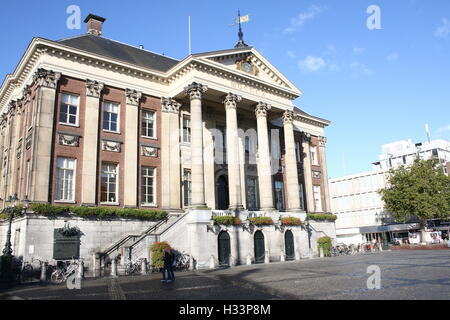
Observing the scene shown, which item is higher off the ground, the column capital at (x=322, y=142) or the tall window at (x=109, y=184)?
the column capital at (x=322, y=142)

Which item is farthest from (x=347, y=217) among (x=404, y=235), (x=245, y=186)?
(x=245, y=186)

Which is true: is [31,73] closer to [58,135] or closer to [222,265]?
[58,135]

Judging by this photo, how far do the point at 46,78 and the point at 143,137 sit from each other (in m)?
7.67

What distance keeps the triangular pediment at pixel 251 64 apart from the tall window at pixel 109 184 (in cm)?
1021

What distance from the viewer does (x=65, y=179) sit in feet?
82.2

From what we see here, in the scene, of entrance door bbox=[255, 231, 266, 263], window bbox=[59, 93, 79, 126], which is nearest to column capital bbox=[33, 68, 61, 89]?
window bbox=[59, 93, 79, 126]

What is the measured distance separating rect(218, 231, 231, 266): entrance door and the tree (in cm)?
2865

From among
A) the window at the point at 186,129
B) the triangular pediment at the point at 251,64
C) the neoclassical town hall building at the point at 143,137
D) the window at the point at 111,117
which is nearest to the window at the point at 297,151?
the neoclassical town hall building at the point at 143,137

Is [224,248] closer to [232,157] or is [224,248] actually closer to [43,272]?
[232,157]

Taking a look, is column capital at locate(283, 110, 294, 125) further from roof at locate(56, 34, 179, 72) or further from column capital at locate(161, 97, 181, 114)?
roof at locate(56, 34, 179, 72)

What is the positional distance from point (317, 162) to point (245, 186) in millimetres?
13515

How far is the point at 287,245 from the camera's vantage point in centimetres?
3116

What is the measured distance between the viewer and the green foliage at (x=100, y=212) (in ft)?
74.7

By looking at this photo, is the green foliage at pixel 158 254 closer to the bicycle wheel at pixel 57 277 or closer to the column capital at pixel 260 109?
the bicycle wheel at pixel 57 277
